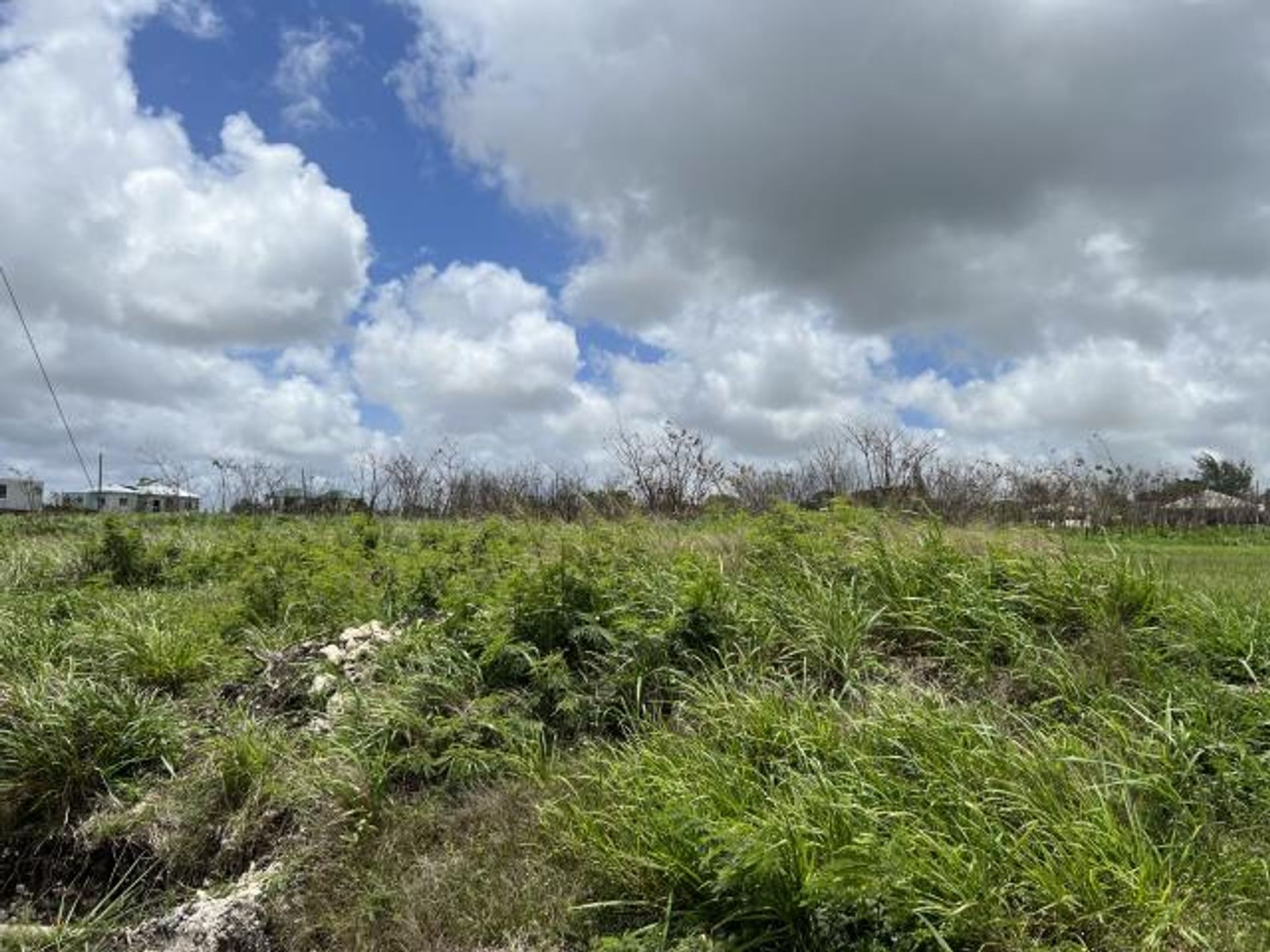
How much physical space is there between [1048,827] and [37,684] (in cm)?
560

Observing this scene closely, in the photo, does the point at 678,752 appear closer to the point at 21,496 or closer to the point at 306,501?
the point at 306,501

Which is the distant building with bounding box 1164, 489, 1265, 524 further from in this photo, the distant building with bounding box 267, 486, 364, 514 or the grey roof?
the distant building with bounding box 267, 486, 364, 514

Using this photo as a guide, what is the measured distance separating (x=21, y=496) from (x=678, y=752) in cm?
3502

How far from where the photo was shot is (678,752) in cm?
482

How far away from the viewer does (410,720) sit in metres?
5.50

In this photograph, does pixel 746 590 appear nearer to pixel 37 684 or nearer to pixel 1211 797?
pixel 1211 797

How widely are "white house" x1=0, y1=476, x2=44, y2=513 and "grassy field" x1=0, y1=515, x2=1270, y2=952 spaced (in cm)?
1908

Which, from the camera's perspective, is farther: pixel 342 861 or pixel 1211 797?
pixel 342 861

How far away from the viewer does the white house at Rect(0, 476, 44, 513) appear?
24.5 m

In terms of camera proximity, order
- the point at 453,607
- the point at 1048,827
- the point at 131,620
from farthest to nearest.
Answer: the point at 131,620
the point at 453,607
the point at 1048,827

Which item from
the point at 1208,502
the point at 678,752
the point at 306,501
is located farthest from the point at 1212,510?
the point at 678,752

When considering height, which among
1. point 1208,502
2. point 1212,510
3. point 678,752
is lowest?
point 678,752

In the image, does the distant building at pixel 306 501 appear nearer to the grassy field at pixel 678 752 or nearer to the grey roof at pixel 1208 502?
the grassy field at pixel 678 752

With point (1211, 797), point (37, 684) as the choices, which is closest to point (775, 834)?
point (1211, 797)
